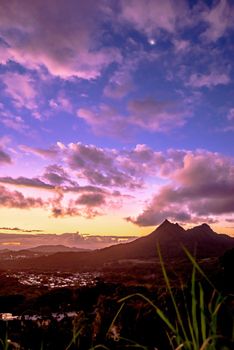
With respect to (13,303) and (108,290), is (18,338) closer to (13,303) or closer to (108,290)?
(108,290)

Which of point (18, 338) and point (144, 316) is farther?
point (18, 338)

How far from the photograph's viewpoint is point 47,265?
177 metres

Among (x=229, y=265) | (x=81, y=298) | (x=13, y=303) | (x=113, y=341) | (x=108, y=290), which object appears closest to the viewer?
(x=113, y=341)

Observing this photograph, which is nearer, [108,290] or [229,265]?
[229,265]

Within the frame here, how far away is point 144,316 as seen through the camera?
11.2 meters

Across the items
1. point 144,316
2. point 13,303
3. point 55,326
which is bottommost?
point 13,303

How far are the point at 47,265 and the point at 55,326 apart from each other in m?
168

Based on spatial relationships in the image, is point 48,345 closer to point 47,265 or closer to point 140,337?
point 140,337

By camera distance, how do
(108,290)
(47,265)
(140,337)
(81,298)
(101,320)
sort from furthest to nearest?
A: (47,265), (108,290), (81,298), (101,320), (140,337)

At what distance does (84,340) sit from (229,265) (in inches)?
906

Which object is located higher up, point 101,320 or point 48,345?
point 101,320

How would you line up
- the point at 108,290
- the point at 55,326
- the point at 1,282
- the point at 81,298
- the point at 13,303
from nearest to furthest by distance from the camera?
1. the point at 55,326
2. the point at 81,298
3. the point at 108,290
4. the point at 13,303
5. the point at 1,282

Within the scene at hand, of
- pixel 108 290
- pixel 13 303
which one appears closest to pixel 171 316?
pixel 108 290

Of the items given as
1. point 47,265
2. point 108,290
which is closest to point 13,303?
point 108,290
